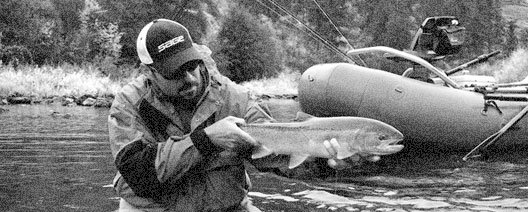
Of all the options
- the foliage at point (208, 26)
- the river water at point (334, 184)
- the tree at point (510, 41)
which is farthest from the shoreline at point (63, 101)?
the tree at point (510, 41)

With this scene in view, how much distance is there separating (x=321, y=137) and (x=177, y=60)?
926 millimetres

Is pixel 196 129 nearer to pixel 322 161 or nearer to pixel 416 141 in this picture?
pixel 322 161

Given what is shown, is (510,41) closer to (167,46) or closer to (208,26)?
(208,26)

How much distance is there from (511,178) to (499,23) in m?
50.2

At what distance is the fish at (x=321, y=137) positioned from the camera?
3828 millimetres

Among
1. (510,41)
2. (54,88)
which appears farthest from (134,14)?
(510,41)

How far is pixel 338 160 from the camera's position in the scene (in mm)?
4086

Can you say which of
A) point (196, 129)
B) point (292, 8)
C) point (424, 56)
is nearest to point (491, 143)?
point (424, 56)

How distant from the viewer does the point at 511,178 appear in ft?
29.3

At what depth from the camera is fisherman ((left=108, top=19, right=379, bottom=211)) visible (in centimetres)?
425

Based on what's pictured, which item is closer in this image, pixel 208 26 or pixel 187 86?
pixel 187 86

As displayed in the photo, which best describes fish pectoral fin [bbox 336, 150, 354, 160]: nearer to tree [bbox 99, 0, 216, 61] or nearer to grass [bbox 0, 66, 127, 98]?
grass [bbox 0, 66, 127, 98]

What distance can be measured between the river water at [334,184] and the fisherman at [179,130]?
2.04 meters

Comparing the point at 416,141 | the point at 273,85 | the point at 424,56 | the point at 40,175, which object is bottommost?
the point at 273,85
